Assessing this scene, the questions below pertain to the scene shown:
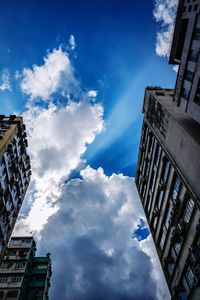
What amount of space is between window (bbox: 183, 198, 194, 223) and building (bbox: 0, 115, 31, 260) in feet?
71.2

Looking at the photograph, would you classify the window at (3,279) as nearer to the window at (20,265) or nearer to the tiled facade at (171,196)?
the window at (20,265)

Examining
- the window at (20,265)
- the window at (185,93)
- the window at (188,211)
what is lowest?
the window at (188,211)

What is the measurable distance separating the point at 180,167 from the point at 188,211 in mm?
4718

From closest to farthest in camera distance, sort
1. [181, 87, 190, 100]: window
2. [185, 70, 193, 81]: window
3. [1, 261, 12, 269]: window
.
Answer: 1. [185, 70, 193, 81]: window
2. [181, 87, 190, 100]: window
3. [1, 261, 12, 269]: window

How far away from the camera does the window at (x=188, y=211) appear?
78.9 ft

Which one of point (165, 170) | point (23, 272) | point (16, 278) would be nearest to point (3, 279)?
point (16, 278)

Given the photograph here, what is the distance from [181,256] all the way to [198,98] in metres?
16.6

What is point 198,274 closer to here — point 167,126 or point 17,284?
point 167,126

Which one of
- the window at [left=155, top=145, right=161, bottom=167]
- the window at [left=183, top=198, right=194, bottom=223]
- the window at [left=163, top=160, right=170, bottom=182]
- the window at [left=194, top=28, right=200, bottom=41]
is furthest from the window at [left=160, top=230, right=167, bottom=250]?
the window at [left=194, top=28, right=200, bottom=41]

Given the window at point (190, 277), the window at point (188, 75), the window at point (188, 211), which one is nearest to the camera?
the window at point (190, 277)

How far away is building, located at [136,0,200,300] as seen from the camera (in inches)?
921

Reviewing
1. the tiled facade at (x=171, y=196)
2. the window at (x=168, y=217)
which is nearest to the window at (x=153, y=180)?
the tiled facade at (x=171, y=196)

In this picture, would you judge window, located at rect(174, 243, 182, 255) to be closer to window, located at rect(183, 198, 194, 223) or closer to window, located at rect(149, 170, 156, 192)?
window, located at rect(183, 198, 194, 223)

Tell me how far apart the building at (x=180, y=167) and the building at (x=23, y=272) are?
28.2 metres
